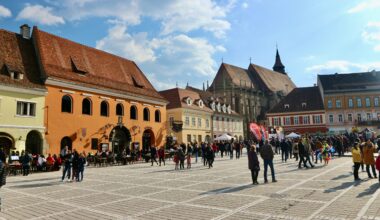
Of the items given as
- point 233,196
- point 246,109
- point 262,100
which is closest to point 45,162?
point 233,196

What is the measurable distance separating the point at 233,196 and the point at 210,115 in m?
43.9

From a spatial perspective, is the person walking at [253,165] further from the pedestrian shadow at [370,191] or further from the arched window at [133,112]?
the arched window at [133,112]

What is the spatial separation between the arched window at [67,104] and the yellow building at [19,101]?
2.13m

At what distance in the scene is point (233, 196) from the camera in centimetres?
1023

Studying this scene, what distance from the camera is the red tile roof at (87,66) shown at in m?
28.6

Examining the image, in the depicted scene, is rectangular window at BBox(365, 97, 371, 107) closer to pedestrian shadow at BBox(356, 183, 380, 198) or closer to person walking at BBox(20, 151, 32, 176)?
pedestrian shadow at BBox(356, 183, 380, 198)

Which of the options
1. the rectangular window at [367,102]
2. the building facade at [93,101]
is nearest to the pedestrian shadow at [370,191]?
the building facade at [93,101]

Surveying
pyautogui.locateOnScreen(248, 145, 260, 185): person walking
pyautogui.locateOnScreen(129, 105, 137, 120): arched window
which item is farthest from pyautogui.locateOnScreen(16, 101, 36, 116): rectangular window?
pyautogui.locateOnScreen(248, 145, 260, 185): person walking

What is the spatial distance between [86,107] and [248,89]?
53603 millimetres

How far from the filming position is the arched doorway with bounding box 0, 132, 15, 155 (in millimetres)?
23484

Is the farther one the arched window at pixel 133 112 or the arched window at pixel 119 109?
the arched window at pixel 133 112

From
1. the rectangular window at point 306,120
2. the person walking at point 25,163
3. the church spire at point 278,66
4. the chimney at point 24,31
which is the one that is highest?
the church spire at point 278,66

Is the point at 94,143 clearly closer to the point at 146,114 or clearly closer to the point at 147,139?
the point at 147,139

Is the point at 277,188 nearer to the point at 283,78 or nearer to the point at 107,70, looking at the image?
the point at 107,70
